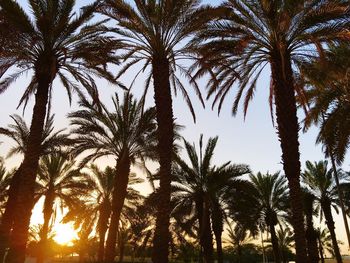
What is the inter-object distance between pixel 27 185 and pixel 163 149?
4.96 m

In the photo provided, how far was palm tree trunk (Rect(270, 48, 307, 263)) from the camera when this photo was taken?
13359mm

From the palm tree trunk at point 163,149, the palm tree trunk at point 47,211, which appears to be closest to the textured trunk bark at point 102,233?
the palm tree trunk at point 47,211

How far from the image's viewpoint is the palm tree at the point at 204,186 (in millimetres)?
24922

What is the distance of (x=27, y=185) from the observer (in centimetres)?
1436

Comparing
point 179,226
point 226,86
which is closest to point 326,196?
point 179,226

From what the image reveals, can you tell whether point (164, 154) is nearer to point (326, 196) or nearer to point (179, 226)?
point (179, 226)

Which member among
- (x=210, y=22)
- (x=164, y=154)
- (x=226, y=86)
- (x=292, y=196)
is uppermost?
(x=210, y=22)

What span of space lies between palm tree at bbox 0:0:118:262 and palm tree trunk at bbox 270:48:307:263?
6374 millimetres

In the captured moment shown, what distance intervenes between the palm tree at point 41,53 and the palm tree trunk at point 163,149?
7.84 feet

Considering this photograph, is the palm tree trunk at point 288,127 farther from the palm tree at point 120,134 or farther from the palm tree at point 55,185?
the palm tree at point 55,185

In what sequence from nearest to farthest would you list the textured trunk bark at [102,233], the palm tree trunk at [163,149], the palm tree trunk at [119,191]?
the palm tree trunk at [163,149] → the palm tree trunk at [119,191] → the textured trunk bark at [102,233]

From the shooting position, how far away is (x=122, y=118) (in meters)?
22.2

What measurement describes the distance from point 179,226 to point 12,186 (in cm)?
1200

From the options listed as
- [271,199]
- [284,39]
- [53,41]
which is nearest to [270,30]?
[284,39]
